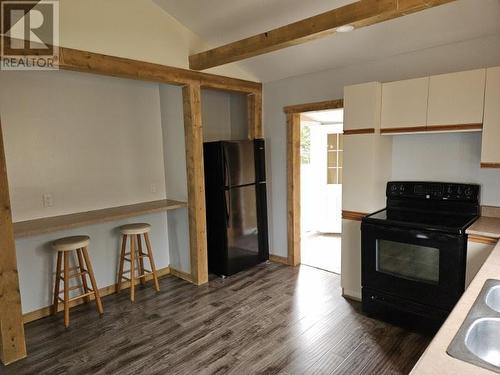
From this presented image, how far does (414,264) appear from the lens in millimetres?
2596

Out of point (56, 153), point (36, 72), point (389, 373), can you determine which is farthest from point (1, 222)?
point (389, 373)

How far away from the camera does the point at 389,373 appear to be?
2.18m

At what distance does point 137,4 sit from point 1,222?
2154 mm

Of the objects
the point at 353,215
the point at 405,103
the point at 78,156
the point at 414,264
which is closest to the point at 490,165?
the point at 405,103

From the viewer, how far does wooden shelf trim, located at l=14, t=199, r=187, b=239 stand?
2627 mm

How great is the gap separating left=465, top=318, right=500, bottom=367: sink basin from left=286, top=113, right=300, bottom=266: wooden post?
9.61 ft

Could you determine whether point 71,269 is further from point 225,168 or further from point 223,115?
point 223,115

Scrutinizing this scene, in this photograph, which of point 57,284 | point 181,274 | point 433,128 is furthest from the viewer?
point 181,274

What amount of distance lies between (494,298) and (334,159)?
13.5 feet

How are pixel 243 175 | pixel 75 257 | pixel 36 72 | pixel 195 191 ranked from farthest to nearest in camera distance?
Answer: pixel 243 175, pixel 195 191, pixel 75 257, pixel 36 72

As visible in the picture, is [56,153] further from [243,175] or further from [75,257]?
[243,175]

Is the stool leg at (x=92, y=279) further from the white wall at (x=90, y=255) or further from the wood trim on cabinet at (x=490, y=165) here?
the wood trim on cabinet at (x=490, y=165)

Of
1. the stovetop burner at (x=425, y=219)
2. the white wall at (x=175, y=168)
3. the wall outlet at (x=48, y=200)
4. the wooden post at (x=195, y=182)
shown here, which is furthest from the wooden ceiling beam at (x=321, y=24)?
the wall outlet at (x=48, y=200)

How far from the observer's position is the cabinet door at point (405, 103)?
8.85ft
